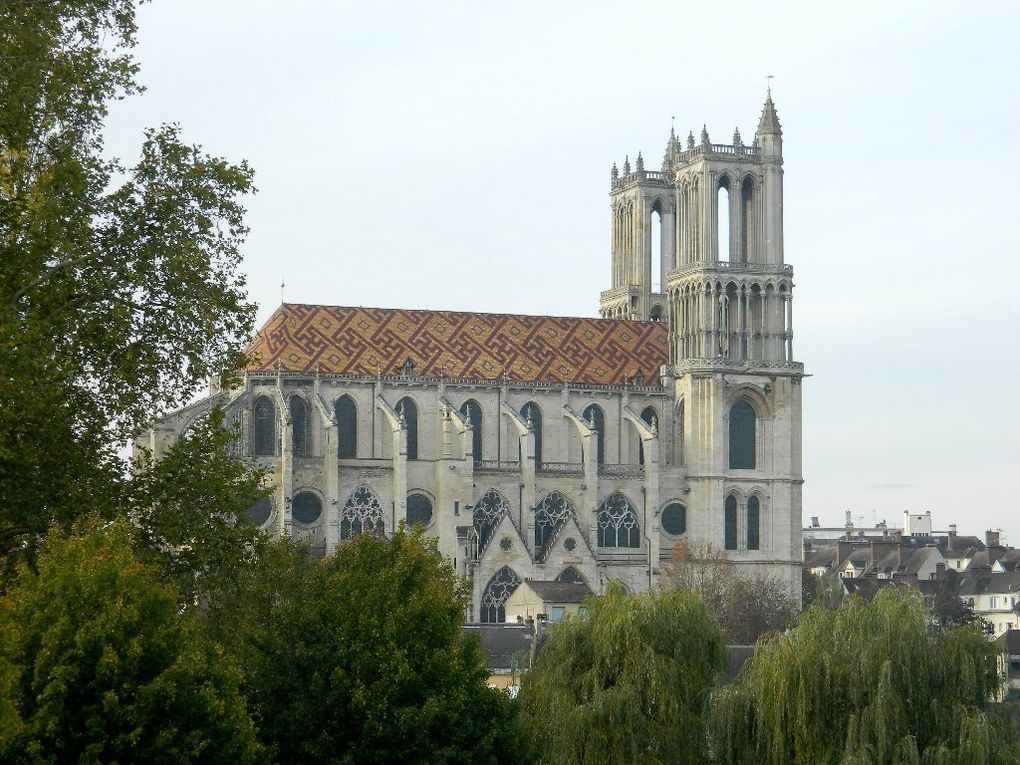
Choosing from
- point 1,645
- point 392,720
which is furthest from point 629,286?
point 1,645

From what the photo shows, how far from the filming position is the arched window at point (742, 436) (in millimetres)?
83438

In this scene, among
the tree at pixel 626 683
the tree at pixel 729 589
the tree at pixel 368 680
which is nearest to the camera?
the tree at pixel 368 680

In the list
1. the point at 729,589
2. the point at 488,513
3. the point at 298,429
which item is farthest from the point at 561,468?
the point at 298,429

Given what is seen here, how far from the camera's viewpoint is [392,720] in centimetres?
3120

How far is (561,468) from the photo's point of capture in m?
82.2

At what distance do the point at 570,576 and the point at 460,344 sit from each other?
1089 centimetres

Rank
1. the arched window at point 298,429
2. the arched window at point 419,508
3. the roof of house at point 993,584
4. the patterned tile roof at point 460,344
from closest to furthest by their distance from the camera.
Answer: the arched window at point 298,429 → the arched window at point 419,508 → the patterned tile roof at point 460,344 → the roof of house at point 993,584

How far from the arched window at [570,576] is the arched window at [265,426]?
11935 mm

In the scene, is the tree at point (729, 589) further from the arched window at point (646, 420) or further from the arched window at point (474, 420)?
the arched window at point (474, 420)

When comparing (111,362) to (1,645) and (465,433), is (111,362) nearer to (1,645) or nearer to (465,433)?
(1,645)

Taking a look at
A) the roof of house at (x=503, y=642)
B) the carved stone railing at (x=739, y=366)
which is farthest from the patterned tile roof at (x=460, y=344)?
the roof of house at (x=503, y=642)

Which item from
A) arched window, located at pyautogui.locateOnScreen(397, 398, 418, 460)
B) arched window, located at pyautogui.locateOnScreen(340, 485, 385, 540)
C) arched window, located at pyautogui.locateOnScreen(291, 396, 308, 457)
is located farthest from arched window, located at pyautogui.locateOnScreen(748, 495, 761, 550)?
arched window, located at pyautogui.locateOnScreen(291, 396, 308, 457)

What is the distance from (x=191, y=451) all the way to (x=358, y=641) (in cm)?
420

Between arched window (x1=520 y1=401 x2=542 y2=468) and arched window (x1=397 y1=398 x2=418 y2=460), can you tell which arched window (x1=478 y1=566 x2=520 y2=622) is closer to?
arched window (x1=397 y1=398 x2=418 y2=460)
